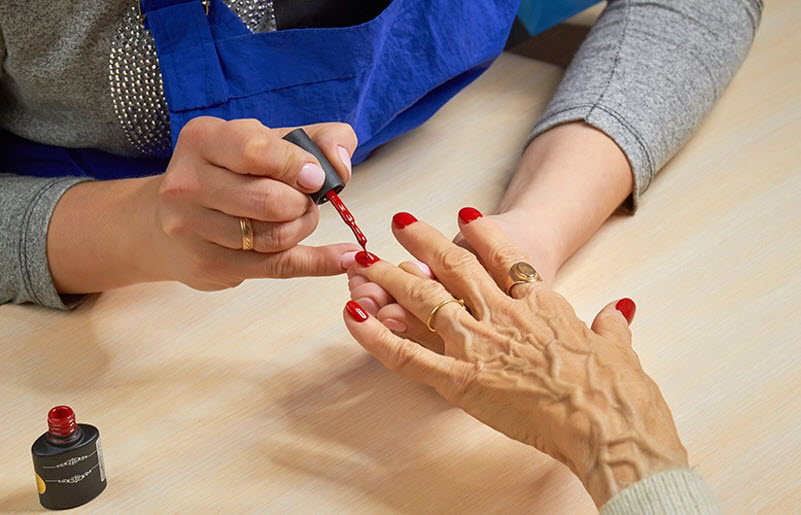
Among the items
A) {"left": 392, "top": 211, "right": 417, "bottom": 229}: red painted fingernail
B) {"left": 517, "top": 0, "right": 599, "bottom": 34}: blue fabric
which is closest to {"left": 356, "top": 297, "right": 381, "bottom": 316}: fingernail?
{"left": 392, "top": 211, "right": 417, "bottom": 229}: red painted fingernail

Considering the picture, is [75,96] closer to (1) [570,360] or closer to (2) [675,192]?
(1) [570,360]

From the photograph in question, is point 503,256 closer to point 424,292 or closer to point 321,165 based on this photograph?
point 424,292

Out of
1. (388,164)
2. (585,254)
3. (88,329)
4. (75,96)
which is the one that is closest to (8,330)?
(88,329)

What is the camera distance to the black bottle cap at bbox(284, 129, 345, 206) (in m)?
0.86

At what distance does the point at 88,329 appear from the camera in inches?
39.6

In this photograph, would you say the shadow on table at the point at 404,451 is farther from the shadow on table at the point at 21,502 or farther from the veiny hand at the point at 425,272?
the shadow on table at the point at 21,502

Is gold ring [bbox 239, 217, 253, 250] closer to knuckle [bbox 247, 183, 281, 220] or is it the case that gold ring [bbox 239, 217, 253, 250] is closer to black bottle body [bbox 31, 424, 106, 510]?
knuckle [bbox 247, 183, 281, 220]

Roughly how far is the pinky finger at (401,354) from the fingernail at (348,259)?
0.24ft

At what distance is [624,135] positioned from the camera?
3.79 feet

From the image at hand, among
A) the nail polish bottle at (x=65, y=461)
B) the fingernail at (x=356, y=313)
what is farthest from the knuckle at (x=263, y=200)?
the nail polish bottle at (x=65, y=461)

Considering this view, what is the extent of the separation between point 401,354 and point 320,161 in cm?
20

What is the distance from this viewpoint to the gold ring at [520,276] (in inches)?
36.8

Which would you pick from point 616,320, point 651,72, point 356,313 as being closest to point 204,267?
point 356,313

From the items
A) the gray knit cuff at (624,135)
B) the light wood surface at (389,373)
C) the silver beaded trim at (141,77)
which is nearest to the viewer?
the light wood surface at (389,373)
